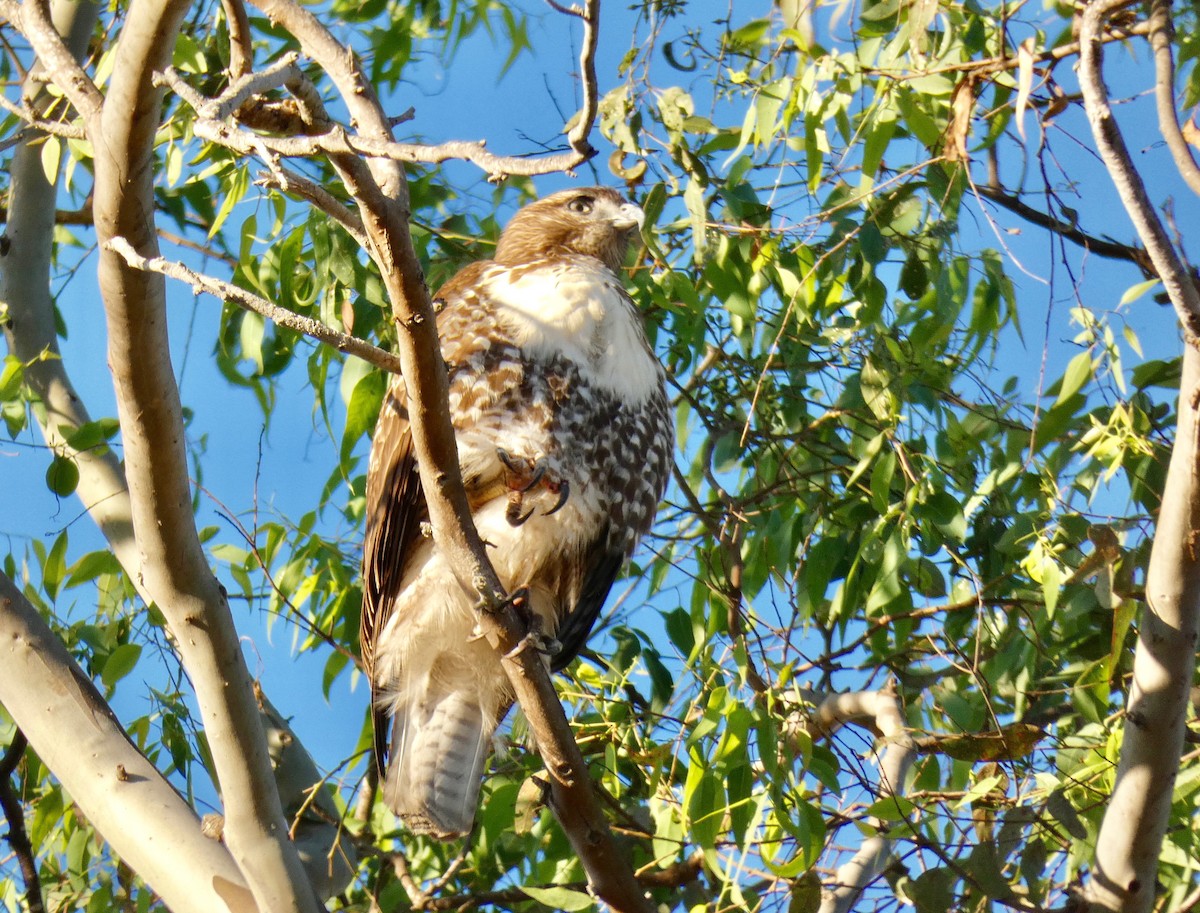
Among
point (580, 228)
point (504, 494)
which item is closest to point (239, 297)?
point (504, 494)

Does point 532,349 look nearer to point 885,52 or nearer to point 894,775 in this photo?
point 885,52

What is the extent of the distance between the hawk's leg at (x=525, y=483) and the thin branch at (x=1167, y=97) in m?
1.58

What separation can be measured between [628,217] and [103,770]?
220 centimetres

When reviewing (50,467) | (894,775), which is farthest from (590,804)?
(50,467)

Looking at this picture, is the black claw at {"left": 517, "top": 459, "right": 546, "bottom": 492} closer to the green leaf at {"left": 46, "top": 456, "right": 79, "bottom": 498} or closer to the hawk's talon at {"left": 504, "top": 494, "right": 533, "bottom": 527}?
the hawk's talon at {"left": 504, "top": 494, "right": 533, "bottom": 527}

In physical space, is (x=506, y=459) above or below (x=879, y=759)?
above

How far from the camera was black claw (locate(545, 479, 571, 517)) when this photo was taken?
10.8 feet

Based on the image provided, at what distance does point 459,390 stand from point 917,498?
1.11 m

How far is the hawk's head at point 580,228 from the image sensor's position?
3.92 m

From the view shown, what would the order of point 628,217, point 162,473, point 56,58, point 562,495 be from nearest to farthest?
point 56,58 → point 162,473 → point 562,495 → point 628,217

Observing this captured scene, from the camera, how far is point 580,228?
397cm

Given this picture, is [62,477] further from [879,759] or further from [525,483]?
[879,759]

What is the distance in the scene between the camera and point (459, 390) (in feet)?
10.6


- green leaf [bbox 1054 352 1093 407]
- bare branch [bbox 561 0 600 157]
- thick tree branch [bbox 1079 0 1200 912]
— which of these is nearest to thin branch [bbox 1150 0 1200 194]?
thick tree branch [bbox 1079 0 1200 912]
